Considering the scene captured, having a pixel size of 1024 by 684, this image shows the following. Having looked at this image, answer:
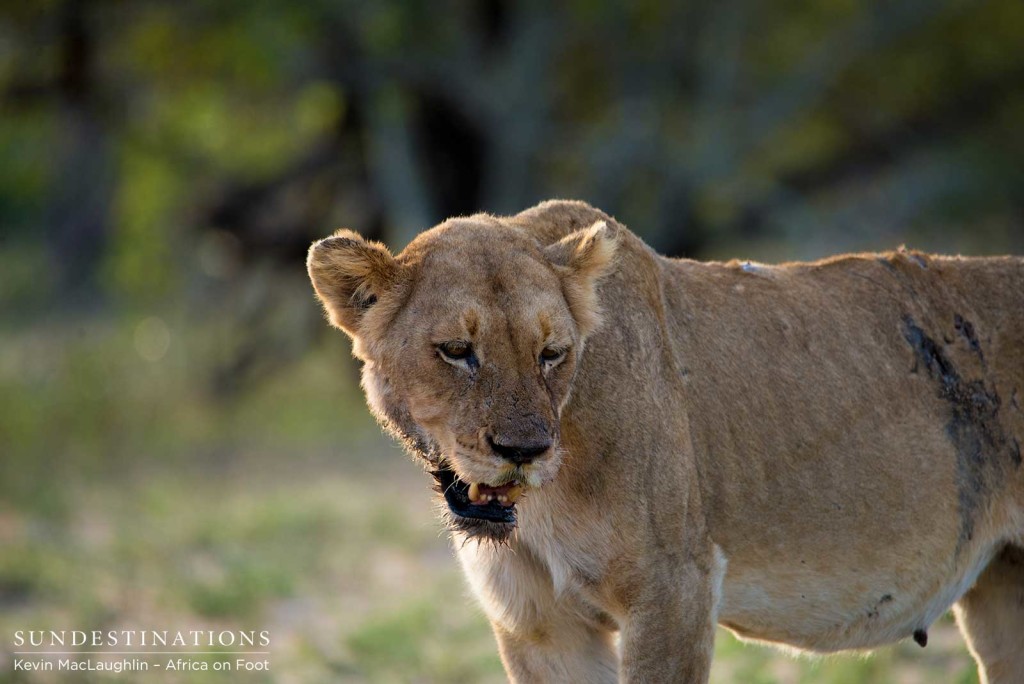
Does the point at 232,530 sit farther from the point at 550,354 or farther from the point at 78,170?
the point at 78,170

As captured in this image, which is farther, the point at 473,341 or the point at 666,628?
the point at 666,628

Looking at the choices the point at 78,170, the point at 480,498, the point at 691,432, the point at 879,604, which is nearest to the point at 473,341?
the point at 480,498

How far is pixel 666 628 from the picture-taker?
3.51 m

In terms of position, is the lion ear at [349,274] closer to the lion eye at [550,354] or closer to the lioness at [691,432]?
the lioness at [691,432]

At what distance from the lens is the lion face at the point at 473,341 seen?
3217 mm

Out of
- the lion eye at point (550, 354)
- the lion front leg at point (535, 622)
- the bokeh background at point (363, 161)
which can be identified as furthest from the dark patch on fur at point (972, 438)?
the bokeh background at point (363, 161)

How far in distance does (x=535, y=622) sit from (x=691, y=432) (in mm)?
692

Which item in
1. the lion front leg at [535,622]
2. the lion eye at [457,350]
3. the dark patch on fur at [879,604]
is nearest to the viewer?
the lion eye at [457,350]

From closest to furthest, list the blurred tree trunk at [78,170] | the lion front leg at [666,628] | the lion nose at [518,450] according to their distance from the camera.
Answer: the lion nose at [518,450]
the lion front leg at [666,628]
the blurred tree trunk at [78,170]

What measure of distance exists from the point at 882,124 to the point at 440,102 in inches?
213

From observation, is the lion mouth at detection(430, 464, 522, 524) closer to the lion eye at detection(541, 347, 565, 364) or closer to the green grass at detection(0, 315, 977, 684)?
the lion eye at detection(541, 347, 565, 364)

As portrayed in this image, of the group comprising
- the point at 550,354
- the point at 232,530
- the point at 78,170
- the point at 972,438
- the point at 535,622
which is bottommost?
the point at 535,622

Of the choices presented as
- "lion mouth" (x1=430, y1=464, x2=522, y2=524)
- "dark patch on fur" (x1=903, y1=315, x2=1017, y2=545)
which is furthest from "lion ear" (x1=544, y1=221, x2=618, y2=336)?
"dark patch on fur" (x1=903, y1=315, x2=1017, y2=545)

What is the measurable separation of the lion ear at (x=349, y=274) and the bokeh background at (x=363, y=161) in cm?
698
